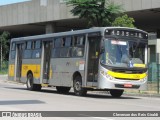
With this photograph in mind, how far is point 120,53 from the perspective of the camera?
23.1 m

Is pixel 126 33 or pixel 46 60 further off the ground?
pixel 126 33

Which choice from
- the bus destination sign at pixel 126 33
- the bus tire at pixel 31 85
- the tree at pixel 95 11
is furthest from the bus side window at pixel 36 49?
the tree at pixel 95 11

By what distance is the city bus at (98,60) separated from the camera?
23.0m

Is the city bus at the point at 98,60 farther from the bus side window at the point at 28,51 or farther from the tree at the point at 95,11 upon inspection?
the tree at the point at 95,11

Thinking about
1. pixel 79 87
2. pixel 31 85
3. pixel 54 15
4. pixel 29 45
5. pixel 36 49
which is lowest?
pixel 31 85

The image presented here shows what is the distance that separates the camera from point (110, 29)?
2330 centimetres

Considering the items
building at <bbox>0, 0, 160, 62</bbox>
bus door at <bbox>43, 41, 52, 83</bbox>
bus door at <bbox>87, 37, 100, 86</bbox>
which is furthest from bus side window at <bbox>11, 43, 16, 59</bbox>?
building at <bbox>0, 0, 160, 62</bbox>

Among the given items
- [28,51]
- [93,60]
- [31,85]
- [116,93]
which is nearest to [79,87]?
[93,60]

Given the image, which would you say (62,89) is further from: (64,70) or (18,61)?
(18,61)

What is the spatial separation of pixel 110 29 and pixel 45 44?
6.47 metres

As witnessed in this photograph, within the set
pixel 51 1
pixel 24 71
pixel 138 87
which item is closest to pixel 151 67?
pixel 24 71

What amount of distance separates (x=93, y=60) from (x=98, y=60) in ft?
1.76

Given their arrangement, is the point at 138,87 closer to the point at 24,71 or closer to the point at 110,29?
the point at 110,29

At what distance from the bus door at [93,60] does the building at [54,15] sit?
24.0 meters
